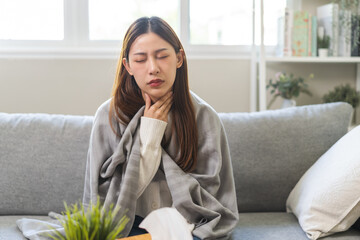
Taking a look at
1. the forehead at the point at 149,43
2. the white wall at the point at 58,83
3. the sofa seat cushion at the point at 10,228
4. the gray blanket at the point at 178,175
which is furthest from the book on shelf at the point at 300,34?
the sofa seat cushion at the point at 10,228

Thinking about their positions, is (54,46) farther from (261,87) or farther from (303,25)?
(303,25)

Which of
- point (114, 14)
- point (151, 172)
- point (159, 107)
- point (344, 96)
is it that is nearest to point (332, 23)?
point (344, 96)

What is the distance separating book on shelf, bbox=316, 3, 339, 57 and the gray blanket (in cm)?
124

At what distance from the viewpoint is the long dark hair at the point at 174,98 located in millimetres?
1411

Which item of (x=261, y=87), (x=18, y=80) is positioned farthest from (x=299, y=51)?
(x=18, y=80)

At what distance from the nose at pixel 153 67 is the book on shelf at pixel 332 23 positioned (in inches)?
54.8

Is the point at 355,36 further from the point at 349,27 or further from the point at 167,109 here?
the point at 167,109

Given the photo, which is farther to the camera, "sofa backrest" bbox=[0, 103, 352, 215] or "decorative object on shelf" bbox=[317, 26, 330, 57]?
"decorative object on shelf" bbox=[317, 26, 330, 57]

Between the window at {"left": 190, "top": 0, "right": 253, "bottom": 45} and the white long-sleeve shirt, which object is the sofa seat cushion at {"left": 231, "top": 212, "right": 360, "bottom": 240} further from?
the window at {"left": 190, "top": 0, "right": 253, "bottom": 45}

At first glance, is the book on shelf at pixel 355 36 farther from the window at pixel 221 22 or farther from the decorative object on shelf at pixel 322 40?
the window at pixel 221 22

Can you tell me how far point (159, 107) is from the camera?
1442mm

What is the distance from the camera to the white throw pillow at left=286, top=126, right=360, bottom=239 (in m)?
1.42

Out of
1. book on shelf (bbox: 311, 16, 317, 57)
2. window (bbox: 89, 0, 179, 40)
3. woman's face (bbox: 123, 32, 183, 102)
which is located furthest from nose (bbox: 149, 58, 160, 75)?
book on shelf (bbox: 311, 16, 317, 57)

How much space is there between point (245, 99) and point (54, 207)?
4.17ft
